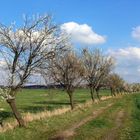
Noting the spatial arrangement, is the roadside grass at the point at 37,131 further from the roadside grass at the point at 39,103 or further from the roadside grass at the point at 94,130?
the roadside grass at the point at 39,103

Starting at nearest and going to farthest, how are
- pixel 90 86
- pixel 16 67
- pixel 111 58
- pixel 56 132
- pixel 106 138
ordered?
pixel 106 138 → pixel 56 132 → pixel 16 67 → pixel 90 86 → pixel 111 58

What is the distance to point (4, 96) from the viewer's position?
2842cm

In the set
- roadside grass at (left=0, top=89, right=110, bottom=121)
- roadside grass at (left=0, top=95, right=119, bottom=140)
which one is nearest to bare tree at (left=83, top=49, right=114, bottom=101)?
roadside grass at (left=0, top=89, right=110, bottom=121)

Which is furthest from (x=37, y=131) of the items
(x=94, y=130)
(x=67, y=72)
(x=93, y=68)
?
(x=93, y=68)

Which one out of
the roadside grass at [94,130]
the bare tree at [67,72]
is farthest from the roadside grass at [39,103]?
the roadside grass at [94,130]

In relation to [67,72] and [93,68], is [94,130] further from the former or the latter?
[93,68]

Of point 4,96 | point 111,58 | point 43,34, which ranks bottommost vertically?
point 4,96

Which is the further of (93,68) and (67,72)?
(93,68)

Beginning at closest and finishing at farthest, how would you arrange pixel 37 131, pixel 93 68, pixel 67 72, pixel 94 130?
pixel 94 130
pixel 37 131
pixel 67 72
pixel 93 68

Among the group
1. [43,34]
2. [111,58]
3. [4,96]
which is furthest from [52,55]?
[111,58]

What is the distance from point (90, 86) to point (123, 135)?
50.4 meters

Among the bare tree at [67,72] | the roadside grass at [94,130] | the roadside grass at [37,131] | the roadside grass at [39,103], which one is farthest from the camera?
the roadside grass at [39,103]

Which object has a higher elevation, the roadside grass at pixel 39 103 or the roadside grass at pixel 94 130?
the roadside grass at pixel 39 103

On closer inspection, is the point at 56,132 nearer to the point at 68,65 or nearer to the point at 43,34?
the point at 43,34
